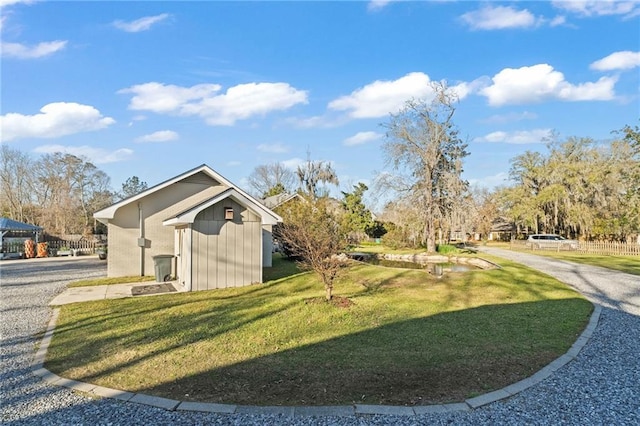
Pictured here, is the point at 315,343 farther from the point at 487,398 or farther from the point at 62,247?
the point at 62,247

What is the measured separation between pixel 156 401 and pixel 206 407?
1.83 feet

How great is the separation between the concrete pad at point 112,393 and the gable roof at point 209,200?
6.52 metres

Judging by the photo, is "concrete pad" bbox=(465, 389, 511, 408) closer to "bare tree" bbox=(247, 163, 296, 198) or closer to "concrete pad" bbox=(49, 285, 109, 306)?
"concrete pad" bbox=(49, 285, 109, 306)

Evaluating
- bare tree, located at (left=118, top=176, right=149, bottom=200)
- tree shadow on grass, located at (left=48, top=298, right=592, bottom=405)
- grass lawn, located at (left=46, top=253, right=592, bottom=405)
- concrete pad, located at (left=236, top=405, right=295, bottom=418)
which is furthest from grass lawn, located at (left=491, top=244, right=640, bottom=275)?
bare tree, located at (left=118, top=176, right=149, bottom=200)

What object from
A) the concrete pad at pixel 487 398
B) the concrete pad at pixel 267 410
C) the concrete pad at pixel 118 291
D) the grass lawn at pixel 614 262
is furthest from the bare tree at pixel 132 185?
the concrete pad at pixel 487 398

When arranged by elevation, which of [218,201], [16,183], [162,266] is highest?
[16,183]

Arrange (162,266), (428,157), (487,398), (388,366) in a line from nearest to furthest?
(487,398), (388,366), (162,266), (428,157)

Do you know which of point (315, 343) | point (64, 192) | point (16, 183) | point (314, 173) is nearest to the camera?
point (315, 343)

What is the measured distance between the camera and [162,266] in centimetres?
1159

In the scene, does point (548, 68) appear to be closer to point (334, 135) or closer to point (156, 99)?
point (334, 135)

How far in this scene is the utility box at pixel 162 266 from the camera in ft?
37.9

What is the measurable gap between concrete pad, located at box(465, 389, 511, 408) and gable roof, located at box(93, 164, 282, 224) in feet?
26.3

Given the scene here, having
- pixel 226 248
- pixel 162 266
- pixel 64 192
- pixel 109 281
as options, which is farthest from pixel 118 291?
pixel 64 192

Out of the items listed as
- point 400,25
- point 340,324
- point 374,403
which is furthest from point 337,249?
point 400,25
